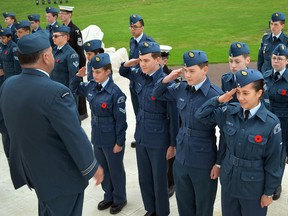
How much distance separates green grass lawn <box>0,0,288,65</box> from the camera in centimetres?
1523

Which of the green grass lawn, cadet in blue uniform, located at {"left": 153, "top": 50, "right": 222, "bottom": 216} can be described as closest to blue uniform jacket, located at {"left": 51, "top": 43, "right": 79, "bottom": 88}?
cadet in blue uniform, located at {"left": 153, "top": 50, "right": 222, "bottom": 216}

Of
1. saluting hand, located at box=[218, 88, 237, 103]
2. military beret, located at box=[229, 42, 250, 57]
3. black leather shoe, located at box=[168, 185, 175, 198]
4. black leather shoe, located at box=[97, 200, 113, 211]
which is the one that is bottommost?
black leather shoe, located at box=[97, 200, 113, 211]

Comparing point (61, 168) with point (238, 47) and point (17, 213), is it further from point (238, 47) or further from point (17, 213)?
point (238, 47)

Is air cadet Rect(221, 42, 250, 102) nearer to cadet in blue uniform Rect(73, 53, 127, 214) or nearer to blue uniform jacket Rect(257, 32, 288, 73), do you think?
cadet in blue uniform Rect(73, 53, 127, 214)

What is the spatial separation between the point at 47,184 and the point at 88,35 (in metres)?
11.0

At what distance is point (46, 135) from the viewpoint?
2.96m

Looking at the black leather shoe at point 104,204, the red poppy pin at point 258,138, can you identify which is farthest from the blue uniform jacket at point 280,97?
the black leather shoe at point 104,204

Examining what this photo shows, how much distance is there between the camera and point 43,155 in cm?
302

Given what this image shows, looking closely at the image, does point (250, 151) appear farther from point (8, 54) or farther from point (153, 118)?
point (8, 54)

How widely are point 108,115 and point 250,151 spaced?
182 centimetres

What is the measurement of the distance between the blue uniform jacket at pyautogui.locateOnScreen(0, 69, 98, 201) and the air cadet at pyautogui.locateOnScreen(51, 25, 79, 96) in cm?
343

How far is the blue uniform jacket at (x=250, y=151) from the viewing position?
3252mm

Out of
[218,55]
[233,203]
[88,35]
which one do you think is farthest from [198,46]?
[233,203]

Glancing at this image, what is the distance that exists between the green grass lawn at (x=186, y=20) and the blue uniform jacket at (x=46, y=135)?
972 cm
